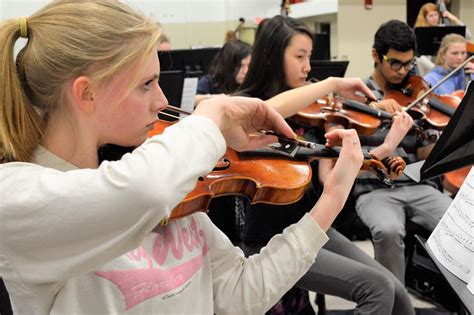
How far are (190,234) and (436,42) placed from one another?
13.9 feet

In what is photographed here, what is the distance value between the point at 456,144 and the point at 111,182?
0.88m

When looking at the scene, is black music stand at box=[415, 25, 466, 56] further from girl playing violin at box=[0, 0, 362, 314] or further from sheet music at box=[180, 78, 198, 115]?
girl playing violin at box=[0, 0, 362, 314]

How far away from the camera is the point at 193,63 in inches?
169

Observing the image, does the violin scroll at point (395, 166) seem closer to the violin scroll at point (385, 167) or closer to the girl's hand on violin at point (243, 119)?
the violin scroll at point (385, 167)

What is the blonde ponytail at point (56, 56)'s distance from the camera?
2.76ft

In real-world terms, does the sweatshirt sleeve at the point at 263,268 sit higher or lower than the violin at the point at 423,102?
lower

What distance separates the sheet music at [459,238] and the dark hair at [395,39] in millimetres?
1486

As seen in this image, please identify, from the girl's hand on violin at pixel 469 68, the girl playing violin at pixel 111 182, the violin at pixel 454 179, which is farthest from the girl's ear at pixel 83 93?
the girl's hand on violin at pixel 469 68

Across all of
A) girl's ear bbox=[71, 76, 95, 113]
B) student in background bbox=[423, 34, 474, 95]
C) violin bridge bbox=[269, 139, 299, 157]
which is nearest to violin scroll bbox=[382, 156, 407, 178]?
violin bridge bbox=[269, 139, 299, 157]

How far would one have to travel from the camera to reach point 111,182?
2.32 ft

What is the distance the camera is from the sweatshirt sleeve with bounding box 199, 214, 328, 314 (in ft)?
3.51

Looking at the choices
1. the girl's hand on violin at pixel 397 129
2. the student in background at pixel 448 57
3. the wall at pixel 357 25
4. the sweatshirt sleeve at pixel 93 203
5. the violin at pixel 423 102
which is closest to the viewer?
the sweatshirt sleeve at pixel 93 203

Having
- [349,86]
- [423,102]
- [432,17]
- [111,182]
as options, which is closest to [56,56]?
[111,182]

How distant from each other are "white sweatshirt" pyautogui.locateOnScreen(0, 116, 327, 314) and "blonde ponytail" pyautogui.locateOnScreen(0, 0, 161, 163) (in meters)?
0.06
